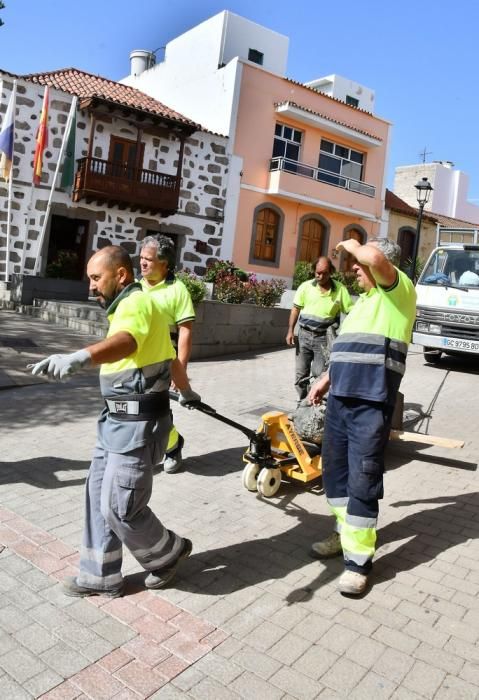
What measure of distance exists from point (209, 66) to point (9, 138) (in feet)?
30.6

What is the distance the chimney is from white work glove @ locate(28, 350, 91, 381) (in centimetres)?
2633

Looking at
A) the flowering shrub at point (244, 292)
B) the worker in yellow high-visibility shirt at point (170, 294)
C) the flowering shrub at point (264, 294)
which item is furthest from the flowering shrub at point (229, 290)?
the worker in yellow high-visibility shirt at point (170, 294)

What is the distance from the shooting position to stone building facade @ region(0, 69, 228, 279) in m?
17.6

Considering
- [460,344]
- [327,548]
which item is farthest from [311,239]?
[327,548]

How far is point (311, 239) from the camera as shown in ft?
79.7

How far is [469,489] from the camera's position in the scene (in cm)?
529

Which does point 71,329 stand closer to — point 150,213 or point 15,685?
point 150,213

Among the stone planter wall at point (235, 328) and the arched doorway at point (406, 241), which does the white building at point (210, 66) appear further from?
the stone planter wall at point (235, 328)

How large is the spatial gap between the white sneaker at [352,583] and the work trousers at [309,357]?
3.32m

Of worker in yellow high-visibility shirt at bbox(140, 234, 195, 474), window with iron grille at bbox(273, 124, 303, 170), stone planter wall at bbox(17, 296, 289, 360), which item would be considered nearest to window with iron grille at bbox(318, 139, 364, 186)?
window with iron grille at bbox(273, 124, 303, 170)

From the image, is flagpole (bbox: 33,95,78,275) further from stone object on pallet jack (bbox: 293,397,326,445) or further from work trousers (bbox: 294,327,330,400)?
stone object on pallet jack (bbox: 293,397,326,445)

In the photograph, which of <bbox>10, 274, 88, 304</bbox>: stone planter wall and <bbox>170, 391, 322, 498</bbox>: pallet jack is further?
<bbox>10, 274, 88, 304</bbox>: stone planter wall

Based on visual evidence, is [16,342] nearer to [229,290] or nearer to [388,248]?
[229,290]

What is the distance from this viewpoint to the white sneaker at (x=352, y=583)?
11.1 ft
